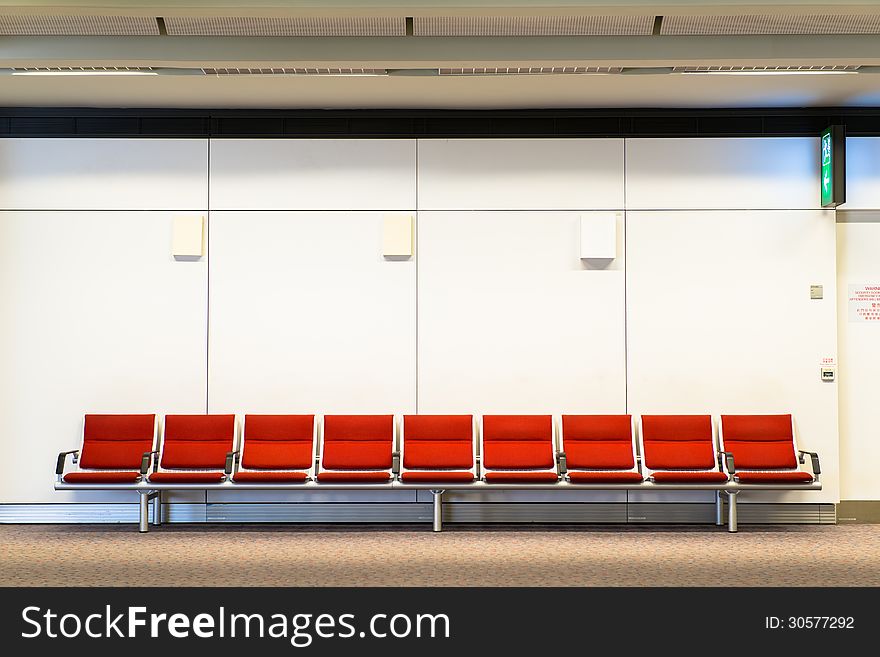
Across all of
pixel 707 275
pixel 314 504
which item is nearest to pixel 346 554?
pixel 314 504

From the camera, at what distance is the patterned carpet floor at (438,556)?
16.5 feet

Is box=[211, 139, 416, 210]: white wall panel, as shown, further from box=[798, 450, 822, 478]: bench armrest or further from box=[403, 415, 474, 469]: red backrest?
box=[798, 450, 822, 478]: bench armrest

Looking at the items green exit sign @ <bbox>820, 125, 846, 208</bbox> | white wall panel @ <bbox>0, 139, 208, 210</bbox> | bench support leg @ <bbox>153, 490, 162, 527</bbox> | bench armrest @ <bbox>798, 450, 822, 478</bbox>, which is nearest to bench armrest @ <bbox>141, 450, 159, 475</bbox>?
bench support leg @ <bbox>153, 490, 162, 527</bbox>

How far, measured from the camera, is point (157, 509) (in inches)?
267

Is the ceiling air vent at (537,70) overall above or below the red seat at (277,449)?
above

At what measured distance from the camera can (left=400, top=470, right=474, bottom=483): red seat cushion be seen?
247 inches

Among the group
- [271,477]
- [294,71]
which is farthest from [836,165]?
[271,477]

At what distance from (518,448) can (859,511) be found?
2905 millimetres

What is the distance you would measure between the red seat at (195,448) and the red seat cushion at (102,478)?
158 millimetres

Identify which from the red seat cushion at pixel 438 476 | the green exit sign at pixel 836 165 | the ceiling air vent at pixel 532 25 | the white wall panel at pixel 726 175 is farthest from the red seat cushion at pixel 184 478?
the green exit sign at pixel 836 165

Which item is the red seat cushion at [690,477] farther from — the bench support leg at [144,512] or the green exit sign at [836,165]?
the bench support leg at [144,512]

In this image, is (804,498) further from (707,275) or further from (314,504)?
(314,504)

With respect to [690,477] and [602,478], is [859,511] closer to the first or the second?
[690,477]

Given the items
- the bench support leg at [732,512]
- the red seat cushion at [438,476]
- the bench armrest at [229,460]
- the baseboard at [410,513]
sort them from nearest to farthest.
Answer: the red seat cushion at [438,476] < the bench armrest at [229,460] < the bench support leg at [732,512] < the baseboard at [410,513]
